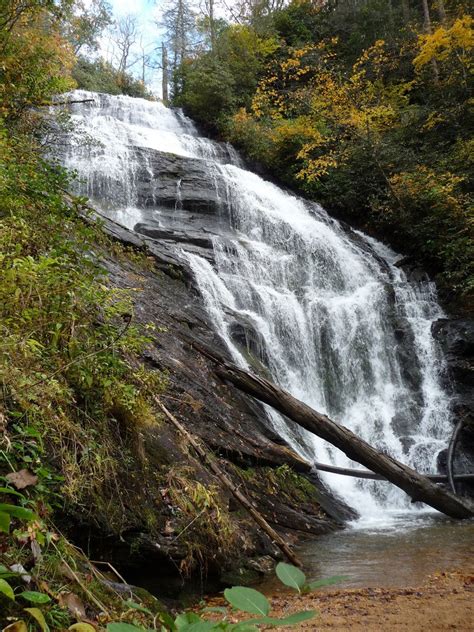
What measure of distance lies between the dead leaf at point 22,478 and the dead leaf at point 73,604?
64 cm

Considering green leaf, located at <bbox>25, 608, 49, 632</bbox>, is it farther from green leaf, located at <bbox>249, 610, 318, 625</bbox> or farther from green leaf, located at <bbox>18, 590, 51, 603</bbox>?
green leaf, located at <bbox>249, 610, 318, 625</bbox>

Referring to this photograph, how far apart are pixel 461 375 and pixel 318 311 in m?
3.62

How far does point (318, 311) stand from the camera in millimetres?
11820

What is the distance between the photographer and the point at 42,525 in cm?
223

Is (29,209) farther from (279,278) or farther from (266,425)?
(279,278)

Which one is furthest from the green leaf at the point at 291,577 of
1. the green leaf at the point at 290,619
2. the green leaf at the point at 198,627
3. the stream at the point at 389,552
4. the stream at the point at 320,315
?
the stream at the point at 320,315

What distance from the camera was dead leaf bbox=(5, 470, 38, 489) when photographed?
2378mm

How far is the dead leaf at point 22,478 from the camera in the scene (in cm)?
238

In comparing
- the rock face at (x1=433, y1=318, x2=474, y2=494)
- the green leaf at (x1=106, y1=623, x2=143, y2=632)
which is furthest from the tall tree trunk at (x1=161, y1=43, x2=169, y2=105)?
the green leaf at (x1=106, y1=623, x2=143, y2=632)

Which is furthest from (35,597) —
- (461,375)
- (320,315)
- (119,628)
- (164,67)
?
(164,67)

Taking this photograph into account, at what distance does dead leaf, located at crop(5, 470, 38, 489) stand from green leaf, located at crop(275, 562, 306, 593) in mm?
1654

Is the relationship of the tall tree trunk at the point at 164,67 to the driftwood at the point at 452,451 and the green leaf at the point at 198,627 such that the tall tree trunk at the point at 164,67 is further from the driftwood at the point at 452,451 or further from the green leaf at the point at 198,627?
the green leaf at the point at 198,627

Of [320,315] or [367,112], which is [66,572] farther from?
[367,112]

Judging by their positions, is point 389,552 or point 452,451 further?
point 452,451
